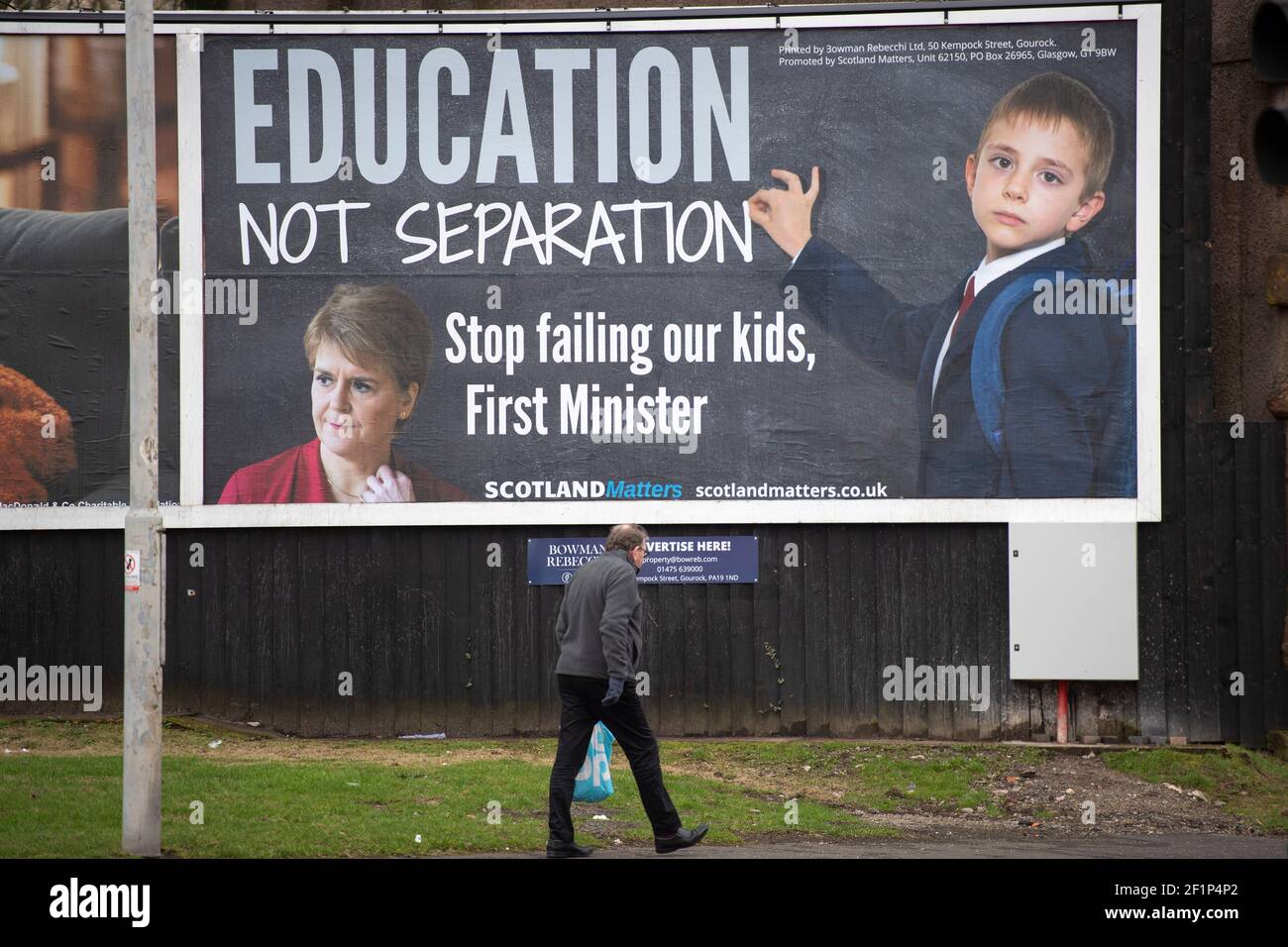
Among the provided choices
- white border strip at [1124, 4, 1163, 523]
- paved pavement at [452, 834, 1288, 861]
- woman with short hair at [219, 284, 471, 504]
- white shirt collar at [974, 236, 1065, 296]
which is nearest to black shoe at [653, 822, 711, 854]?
paved pavement at [452, 834, 1288, 861]

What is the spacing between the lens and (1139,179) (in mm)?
12312

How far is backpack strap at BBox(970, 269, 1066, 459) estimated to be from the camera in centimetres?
1240

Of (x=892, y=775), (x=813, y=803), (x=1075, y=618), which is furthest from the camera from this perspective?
(x=1075, y=618)

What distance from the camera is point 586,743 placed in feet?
27.5

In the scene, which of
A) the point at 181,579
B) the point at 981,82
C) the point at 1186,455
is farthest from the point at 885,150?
the point at 181,579

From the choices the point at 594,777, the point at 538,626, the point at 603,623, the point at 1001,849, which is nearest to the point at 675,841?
the point at 594,777

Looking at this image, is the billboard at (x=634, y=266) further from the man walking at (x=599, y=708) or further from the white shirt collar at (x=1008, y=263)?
the man walking at (x=599, y=708)

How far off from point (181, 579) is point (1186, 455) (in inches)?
374

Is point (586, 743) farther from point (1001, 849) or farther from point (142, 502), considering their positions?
point (142, 502)

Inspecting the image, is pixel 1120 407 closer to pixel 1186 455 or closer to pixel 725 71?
pixel 1186 455

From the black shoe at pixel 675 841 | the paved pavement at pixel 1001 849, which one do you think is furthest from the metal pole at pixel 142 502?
the black shoe at pixel 675 841

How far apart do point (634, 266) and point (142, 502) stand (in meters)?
5.63

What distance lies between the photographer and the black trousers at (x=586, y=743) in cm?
829

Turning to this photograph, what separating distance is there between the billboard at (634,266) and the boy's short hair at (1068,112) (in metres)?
0.03
